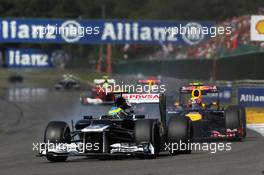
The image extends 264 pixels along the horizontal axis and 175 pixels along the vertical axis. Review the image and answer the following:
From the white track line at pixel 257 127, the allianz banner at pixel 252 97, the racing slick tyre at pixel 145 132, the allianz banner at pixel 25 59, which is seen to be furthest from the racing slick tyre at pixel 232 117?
the allianz banner at pixel 25 59

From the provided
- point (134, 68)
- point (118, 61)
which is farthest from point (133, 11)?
point (134, 68)

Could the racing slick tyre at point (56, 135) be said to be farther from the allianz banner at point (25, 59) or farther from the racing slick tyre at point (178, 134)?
the allianz banner at point (25, 59)

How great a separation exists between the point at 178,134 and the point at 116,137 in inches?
48.0

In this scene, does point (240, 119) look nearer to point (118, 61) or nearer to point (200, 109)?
point (200, 109)

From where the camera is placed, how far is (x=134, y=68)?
222 ft

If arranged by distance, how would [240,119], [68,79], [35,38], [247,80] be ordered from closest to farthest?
[240,119], [247,80], [35,38], [68,79]

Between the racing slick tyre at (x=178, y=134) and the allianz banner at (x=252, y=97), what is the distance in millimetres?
11687

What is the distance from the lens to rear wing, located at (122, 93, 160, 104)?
15023mm

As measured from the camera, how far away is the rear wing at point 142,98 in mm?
15023

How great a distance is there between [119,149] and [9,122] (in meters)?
14.6

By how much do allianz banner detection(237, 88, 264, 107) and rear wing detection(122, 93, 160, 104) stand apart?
11.3 meters

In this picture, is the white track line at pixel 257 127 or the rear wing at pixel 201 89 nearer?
the rear wing at pixel 201 89

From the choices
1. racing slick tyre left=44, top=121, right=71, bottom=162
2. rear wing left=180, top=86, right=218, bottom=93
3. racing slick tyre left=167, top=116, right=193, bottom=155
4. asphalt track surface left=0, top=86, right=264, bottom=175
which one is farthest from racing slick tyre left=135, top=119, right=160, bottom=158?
rear wing left=180, top=86, right=218, bottom=93

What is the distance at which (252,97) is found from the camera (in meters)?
26.2
